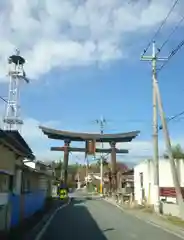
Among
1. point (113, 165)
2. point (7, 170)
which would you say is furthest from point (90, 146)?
point (7, 170)

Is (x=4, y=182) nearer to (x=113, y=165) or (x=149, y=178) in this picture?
(x=149, y=178)

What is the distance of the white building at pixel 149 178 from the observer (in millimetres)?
36344

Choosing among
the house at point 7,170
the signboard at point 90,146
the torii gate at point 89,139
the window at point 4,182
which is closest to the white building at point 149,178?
the house at point 7,170

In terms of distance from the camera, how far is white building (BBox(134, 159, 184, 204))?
36.3 metres

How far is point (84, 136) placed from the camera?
200 ft

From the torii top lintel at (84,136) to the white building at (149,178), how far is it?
53.7 ft

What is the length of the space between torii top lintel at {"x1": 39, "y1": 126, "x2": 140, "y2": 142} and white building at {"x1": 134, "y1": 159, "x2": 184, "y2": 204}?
16.4 meters

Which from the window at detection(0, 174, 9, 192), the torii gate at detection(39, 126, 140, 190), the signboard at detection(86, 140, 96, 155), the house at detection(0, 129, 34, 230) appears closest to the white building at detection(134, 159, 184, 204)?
the house at detection(0, 129, 34, 230)

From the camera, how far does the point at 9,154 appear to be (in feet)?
60.5

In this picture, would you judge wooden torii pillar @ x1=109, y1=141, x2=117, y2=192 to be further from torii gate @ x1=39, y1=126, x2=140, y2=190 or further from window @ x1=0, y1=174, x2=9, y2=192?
window @ x1=0, y1=174, x2=9, y2=192

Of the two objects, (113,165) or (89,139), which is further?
(113,165)

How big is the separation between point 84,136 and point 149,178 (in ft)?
74.8

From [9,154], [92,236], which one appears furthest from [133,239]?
[9,154]

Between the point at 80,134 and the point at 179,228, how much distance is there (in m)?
41.9
